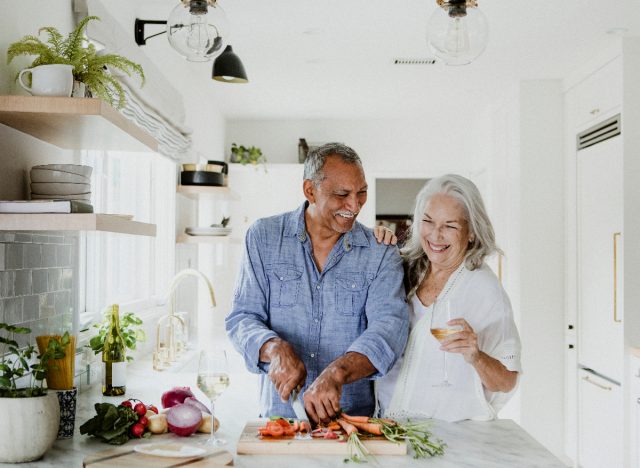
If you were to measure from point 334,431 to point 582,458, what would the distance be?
11.9ft

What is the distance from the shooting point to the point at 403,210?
9094mm

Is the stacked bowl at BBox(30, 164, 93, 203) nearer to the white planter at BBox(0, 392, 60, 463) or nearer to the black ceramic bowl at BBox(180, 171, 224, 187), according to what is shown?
the white planter at BBox(0, 392, 60, 463)

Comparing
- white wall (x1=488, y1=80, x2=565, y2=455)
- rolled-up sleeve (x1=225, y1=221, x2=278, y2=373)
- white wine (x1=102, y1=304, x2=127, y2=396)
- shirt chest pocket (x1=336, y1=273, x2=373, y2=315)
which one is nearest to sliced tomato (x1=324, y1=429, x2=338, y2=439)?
rolled-up sleeve (x1=225, y1=221, x2=278, y2=373)

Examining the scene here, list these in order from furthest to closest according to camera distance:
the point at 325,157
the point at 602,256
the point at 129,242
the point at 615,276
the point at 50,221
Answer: the point at 602,256
the point at 615,276
the point at 129,242
the point at 325,157
the point at 50,221

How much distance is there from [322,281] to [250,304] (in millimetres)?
222

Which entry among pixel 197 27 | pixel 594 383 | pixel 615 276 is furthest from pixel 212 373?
pixel 594 383

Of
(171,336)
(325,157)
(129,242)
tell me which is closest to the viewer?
(325,157)

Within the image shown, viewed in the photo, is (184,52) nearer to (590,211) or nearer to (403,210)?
(590,211)

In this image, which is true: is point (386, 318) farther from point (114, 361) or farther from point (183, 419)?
point (114, 361)

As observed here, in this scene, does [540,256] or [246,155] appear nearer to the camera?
[540,256]

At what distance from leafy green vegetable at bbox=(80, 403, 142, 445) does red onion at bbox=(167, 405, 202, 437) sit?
0.22 ft

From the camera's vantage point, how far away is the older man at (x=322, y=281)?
2078 mm

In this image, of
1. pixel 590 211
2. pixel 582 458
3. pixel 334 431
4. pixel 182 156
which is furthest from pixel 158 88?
pixel 582 458

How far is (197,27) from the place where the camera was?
6.56 ft
